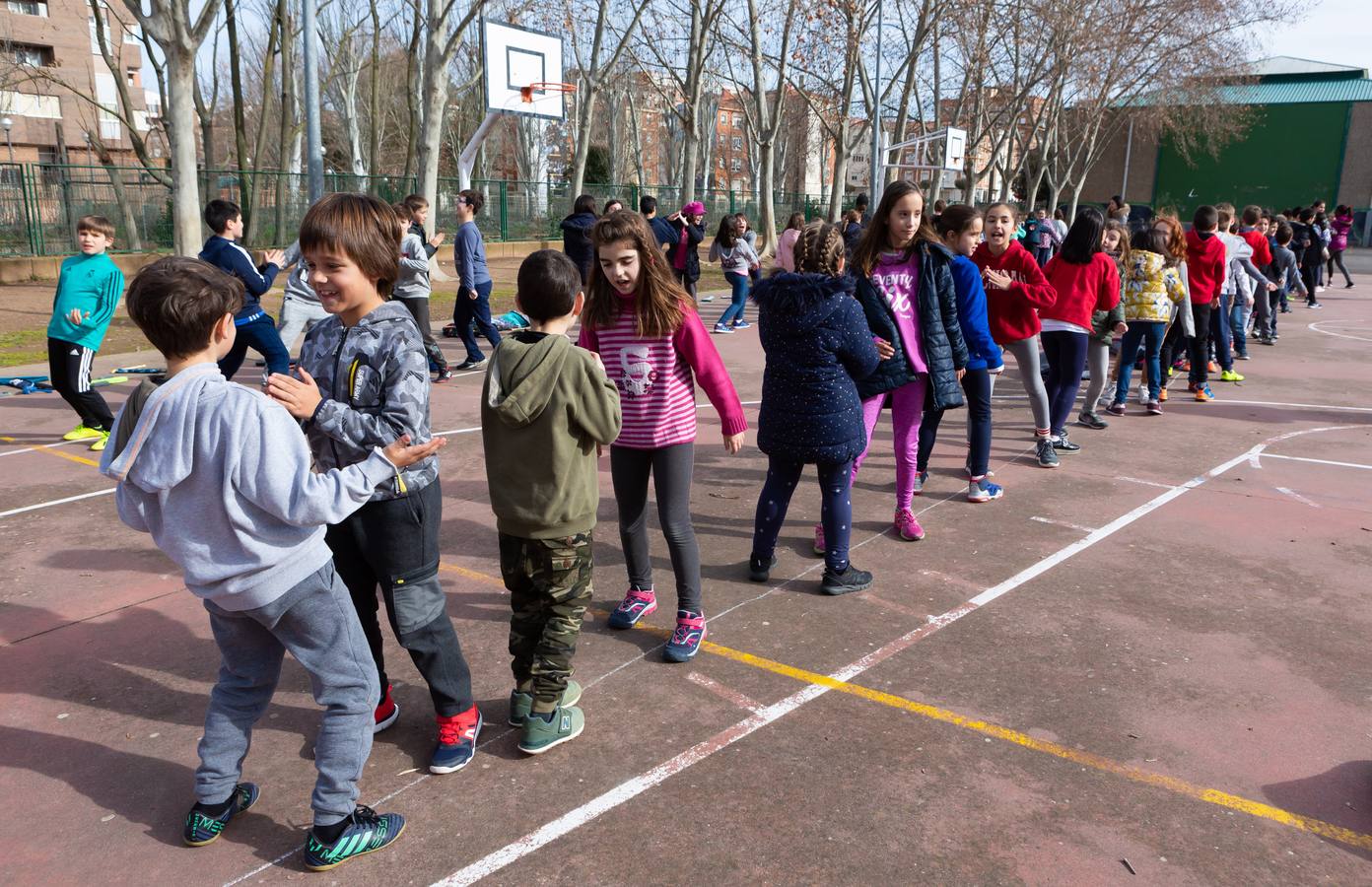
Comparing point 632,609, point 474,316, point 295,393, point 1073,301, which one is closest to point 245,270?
point 474,316

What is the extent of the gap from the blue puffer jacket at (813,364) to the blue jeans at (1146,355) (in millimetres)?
5178

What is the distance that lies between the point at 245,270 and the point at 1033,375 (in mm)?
5747

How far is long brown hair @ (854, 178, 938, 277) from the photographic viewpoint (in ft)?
17.5

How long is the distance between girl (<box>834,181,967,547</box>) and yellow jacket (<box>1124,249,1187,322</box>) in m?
3.81

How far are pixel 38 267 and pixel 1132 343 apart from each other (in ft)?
66.1

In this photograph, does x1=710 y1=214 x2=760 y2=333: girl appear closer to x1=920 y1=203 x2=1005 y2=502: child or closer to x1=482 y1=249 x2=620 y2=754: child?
x1=920 y1=203 x2=1005 y2=502: child

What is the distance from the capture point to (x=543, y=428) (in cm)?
320

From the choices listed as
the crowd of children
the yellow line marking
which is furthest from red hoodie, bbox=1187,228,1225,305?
the yellow line marking

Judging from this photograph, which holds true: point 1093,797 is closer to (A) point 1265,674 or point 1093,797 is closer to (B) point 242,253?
(A) point 1265,674

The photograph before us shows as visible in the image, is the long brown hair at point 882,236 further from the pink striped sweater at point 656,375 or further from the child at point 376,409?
the child at point 376,409

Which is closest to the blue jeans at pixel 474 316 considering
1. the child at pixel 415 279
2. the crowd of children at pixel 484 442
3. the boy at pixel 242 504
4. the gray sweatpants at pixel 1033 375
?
the child at pixel 415 279

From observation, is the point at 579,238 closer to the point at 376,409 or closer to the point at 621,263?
the point at 621,263

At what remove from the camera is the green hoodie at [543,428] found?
315 cm

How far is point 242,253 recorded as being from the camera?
7355 mm
